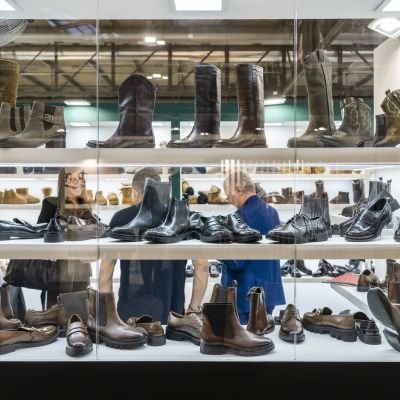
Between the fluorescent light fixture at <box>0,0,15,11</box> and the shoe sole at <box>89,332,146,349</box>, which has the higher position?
the fluorescent light fixture at <box>0,0,15,11</box>

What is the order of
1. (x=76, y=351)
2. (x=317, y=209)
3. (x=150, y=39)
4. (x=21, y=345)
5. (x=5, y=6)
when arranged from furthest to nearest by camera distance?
(x=150, y=39), (x=5, y=6), (x=317, y=209), (x=21, y=345), (x=76, y=351)

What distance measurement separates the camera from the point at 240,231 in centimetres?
205

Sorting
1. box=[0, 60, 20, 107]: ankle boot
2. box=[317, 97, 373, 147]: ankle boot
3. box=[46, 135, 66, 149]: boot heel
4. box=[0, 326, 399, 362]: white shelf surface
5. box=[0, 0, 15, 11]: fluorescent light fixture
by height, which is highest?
box=[0, 0, 15, 11]: fluorescent light fixture

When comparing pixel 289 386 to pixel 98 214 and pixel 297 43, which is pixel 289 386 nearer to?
pixel 98 214

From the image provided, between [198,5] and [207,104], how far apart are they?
614 mm

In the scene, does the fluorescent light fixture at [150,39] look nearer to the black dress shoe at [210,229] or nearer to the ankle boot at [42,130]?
the ankle boot at [42,130]

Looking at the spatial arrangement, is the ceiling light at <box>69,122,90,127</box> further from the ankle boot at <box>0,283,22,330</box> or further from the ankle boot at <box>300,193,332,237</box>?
the ankle boot at <box>300,193,332,237</box>

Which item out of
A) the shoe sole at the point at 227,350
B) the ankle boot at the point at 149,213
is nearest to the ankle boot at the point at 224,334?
the shoe sole at the point at 227,350

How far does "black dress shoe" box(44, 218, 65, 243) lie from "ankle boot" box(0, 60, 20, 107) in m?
0.67

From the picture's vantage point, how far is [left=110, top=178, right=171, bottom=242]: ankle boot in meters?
2.06

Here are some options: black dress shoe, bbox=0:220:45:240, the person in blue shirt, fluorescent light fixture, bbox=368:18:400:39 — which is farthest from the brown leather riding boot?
fluorescent light fixture, bbox=368:18:400:39

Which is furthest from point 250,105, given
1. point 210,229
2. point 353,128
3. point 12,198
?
point 12,198

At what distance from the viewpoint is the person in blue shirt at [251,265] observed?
7.18ft

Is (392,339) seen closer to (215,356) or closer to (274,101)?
(215,356)
